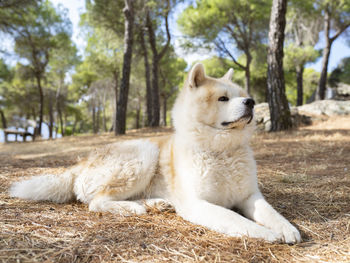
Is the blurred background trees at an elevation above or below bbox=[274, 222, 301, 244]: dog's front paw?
above

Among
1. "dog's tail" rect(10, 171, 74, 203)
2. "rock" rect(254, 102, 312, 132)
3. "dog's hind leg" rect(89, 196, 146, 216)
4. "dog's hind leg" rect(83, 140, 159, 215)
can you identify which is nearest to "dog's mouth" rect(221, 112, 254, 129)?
"dog's hind leg" rect(83, 140, 159, 215)

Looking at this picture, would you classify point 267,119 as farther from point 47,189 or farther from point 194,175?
point 47,189

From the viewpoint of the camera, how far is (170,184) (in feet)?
7.51

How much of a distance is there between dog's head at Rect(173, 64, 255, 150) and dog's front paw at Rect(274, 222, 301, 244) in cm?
75

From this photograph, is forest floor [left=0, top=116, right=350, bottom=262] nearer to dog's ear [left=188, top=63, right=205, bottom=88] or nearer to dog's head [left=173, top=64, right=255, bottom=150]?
dog's head [left=173, top=64, right=255, bottom=150]

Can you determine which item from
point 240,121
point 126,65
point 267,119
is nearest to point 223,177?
point 240,121

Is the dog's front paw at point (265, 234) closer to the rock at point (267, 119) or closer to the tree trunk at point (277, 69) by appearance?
the tree trunk at point (277, 69)

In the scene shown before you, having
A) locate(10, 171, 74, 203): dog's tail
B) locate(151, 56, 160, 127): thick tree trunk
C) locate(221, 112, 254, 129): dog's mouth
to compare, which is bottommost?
locate(10, 171, 74, 203): dog's tail

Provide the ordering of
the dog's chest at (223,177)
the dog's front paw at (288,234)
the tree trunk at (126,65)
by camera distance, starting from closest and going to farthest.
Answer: the dog's front paw at (288,234)
the dog's chest at (223,177)
the tree trunk at (126,65)

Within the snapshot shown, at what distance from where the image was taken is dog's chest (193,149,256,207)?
1.91 metres

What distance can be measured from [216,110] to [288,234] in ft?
3.39

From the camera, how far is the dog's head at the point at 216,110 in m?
2.00

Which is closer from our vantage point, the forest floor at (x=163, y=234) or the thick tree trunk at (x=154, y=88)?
the forest floor at (x=163, y=234)

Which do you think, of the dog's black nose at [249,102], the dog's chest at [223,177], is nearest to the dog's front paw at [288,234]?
the dog's chest at [223,177]
